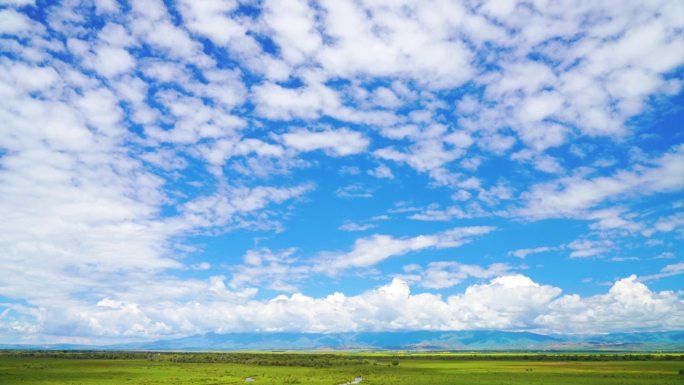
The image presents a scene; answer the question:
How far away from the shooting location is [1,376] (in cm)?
8000

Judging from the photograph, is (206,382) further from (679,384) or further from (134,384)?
(679,384)

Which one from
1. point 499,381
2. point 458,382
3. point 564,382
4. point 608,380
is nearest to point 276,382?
point 458,382

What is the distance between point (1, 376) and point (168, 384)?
118 feet

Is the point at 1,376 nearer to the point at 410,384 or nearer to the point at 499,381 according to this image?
the point at 410,384

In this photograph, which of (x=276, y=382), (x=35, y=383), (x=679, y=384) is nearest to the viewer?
(x=679, y=384)

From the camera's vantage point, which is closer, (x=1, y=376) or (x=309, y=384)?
(x=309, y=384)

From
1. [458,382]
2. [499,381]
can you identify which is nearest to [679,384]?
[499,381]

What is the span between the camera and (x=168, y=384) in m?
70.2

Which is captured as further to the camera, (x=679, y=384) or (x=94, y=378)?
(x=94, y=378)

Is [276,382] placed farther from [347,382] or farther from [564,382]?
[564,382]

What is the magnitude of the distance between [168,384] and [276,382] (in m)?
17.6

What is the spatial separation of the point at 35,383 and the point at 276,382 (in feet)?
125

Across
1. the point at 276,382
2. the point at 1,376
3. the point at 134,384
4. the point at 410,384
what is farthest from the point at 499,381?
the point at 1,376

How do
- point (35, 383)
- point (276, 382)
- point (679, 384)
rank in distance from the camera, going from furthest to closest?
point (276, 382)
point (35, 383)
point (679, 384)
